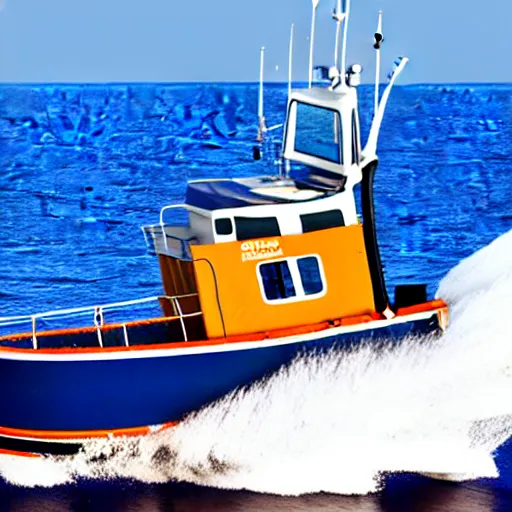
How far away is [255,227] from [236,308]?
1.21m

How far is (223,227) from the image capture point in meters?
18.7

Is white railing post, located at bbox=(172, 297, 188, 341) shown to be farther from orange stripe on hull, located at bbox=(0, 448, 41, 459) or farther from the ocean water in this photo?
orange stripe on hull, located at bbox=(0, 448, 41, 459)

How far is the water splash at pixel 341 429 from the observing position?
59.7 feet

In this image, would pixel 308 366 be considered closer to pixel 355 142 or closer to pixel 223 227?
pixel 223 227

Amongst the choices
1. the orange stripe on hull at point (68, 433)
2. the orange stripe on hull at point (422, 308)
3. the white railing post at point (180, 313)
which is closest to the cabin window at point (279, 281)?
the white railing post at point (180, 313)

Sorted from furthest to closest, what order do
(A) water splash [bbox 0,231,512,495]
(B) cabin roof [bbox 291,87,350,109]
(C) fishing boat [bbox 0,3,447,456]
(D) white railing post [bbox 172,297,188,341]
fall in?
(B) cabin roof [bbox 291,87,350,109]
(D) white railing post [bbox 172,297,188,341]
(A) water splash [bbox 0,231,512,495]
(C) fishing boat [bbox 0,3,447,456]

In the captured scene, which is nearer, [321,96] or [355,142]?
[355,142]

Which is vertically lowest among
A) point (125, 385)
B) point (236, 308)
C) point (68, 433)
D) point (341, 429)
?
point (341, 429)

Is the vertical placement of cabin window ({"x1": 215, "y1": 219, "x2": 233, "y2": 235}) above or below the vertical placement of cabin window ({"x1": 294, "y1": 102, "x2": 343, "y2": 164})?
below

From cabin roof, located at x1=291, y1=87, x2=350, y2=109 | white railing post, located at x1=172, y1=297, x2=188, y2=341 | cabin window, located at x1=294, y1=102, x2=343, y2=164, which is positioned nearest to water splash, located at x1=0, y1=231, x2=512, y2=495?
white railing post, located at x1=172, y1=297, x2=188, y2=341

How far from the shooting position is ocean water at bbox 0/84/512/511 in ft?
59.6

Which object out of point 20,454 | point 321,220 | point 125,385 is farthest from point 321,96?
point 20,454

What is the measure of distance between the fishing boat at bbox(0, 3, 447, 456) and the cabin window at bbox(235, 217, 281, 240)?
19mm

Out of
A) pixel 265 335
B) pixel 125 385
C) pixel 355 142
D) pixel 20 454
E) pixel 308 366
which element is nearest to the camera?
pixel 125 385
